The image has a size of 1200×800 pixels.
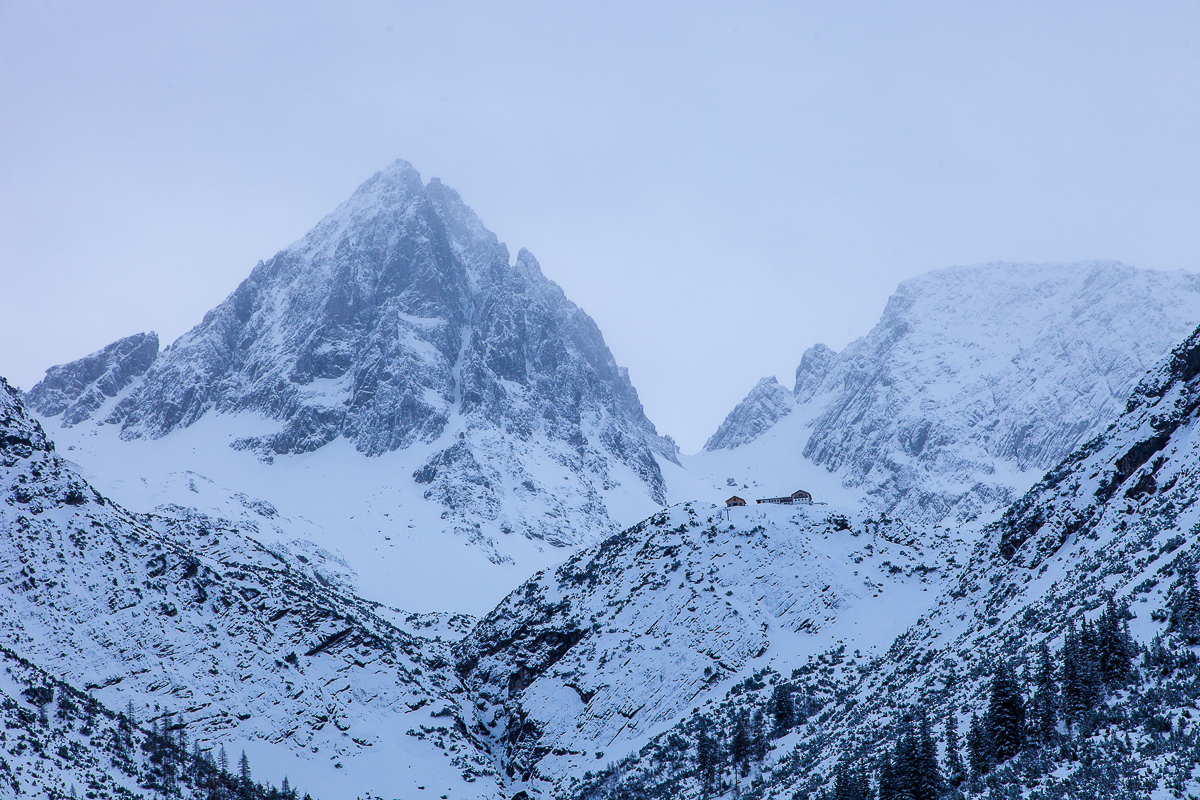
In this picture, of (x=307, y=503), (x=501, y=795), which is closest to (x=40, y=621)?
(x=501, y=795)

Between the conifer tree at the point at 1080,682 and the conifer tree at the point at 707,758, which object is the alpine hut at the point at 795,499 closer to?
the conifer tree at the point at 707,758

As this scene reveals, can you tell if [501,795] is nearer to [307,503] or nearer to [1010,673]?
[1010,673]

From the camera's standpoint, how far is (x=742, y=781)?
64.1m

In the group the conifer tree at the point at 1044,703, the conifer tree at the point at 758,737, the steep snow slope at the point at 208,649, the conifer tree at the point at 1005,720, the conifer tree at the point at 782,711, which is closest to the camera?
the conifer tree at the point at 1044,703

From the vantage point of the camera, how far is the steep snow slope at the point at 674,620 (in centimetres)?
8369

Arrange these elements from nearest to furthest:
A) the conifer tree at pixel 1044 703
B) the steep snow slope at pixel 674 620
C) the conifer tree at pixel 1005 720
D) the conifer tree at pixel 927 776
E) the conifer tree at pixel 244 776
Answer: the conifer tree at pixel 1044 703 → the conifer tree at pixel 1005 720 → the conifer tree at pixel 927 776 → the conifer tree at pixel 244 776 → the steep snow slope at pixel 674 620

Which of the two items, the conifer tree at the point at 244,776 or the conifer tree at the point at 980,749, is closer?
the conifer tree at the point at 980,749

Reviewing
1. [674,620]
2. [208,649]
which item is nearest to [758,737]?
[674,620]

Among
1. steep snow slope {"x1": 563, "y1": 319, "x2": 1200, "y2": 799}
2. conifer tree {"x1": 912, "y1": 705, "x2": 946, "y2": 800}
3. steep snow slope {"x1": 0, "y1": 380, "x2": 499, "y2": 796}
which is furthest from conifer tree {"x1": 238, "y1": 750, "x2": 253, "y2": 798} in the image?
conifer tree {"x1": 912, "y1": 705, "x2": 946, "y2": 800}

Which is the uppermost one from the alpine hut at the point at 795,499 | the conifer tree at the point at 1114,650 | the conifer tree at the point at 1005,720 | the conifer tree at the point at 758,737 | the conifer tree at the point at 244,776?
the alpine hut at the point at 795,499

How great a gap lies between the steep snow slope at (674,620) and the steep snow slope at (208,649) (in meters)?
6.10

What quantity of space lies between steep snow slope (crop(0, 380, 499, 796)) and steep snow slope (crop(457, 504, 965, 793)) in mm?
6097

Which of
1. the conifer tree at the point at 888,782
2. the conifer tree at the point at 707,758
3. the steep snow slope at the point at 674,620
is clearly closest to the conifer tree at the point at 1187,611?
the conifer tree at the point at 888,782

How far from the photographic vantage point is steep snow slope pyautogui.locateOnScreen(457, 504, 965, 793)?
275 feet
